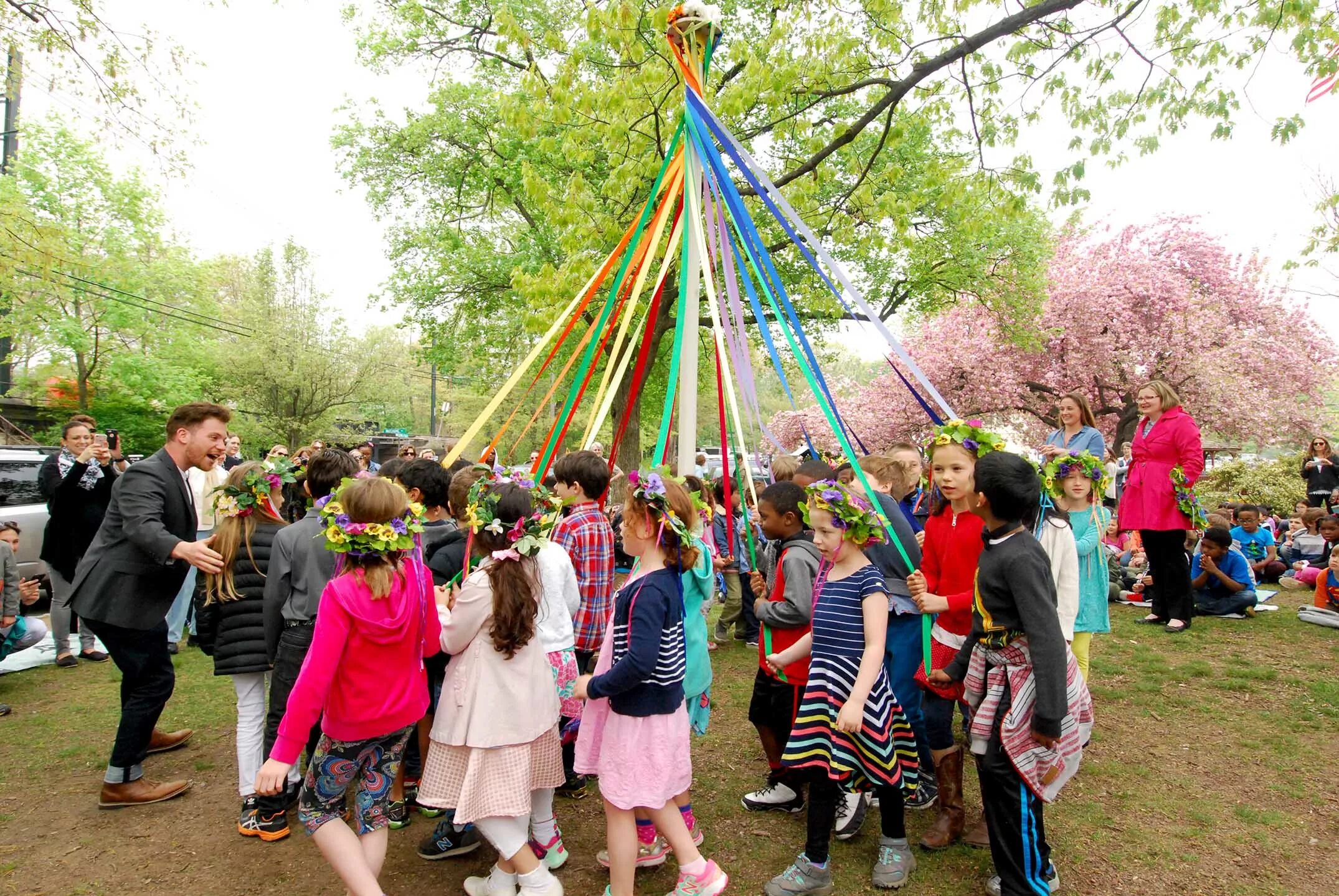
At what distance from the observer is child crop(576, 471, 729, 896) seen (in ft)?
7.70

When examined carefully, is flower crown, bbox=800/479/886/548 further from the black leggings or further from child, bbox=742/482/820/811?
the black leggings

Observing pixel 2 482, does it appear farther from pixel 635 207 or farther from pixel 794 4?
pixel 794 4

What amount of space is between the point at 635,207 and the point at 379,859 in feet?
19.8

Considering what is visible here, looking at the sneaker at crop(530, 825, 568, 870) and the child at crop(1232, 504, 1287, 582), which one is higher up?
the child at crop(1232, 504, 1287, 582)

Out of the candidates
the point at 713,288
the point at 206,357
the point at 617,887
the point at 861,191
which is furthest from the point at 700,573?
the point at 206,357

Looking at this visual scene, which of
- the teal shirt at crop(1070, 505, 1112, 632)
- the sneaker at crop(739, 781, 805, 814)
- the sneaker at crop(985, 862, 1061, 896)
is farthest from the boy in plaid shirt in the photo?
the teal shirt at crop(1070, 505, 1112, 632)

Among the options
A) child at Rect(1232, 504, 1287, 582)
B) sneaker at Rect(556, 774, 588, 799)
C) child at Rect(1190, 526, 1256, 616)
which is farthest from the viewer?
child at Rect(1232, 504, 1287, 582)

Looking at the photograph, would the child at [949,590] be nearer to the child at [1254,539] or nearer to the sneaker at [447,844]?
the sneaker at [447,844]

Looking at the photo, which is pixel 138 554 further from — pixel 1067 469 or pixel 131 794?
pixel 1067 469

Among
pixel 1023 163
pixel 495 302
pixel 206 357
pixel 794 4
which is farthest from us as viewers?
pixel 206 357

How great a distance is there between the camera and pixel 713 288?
3.29 metres

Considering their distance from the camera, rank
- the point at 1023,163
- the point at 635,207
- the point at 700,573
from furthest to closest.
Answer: the point at 635,207, the point at 1023,163, the point at 700,573

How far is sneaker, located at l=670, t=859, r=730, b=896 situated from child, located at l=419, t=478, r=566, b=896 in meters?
0.41

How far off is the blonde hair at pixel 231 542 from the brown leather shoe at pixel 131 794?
2.97 feet
